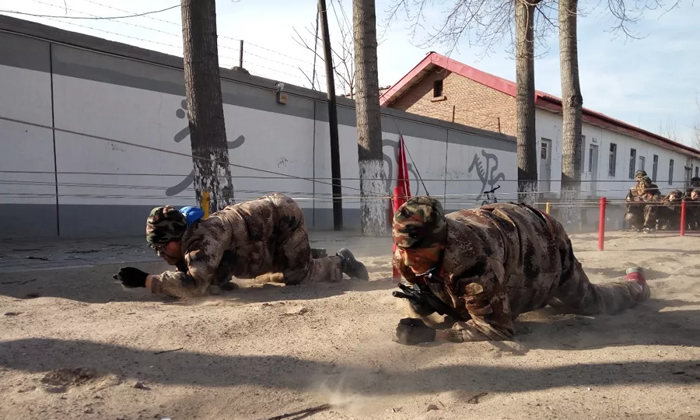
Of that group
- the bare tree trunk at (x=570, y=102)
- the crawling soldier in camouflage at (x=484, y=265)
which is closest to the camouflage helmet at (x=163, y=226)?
the crawling soldier in camouflage at (x=484, y=265)

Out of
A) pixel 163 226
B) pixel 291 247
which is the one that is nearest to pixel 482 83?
pixel 291 247

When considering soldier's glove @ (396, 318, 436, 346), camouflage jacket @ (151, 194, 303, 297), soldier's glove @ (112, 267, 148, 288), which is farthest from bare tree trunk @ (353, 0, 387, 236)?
soldier's glove @ (396, 318, 436, 346)

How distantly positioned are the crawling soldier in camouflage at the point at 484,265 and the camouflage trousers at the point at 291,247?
1720mm

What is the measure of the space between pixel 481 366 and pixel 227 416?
4.32ft

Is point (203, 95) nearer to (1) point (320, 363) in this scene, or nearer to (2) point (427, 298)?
(2) point (427, 298)

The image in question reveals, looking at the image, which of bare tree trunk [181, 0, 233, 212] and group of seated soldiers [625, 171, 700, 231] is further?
group of seated soldiers [625, 171, 700, 231]

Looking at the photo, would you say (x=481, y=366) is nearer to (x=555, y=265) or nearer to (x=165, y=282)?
(x=555, y=265)

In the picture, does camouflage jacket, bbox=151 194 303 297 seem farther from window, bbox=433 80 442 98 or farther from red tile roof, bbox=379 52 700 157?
window, bbox=433 80 442 98

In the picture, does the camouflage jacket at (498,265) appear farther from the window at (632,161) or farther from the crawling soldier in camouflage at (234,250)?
the window at (632,161)

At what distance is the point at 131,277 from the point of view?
4.12 m

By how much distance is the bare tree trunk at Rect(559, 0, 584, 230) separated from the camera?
11.7 meters

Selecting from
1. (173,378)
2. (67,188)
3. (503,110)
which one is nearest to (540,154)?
(503,110)

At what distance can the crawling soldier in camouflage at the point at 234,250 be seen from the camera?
4.11 m

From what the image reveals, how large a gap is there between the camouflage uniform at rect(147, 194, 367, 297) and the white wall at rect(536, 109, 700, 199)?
49.7ft
